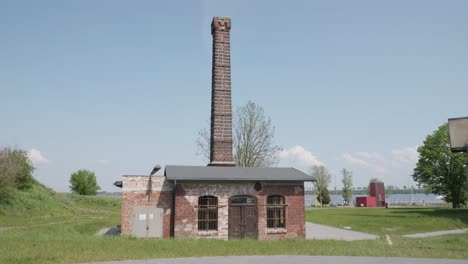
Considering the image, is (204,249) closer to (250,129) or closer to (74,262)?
(74,262)

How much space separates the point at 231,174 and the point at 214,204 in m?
1.72

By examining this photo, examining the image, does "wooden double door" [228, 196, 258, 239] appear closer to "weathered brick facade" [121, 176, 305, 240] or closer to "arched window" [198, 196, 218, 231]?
"weathered brick facade" [121, 176, 305, 240]

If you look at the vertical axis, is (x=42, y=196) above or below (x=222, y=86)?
below

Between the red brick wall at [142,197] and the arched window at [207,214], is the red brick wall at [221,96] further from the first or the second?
the red brick wall at [142,197]

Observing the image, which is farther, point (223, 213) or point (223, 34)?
point (223, 34)

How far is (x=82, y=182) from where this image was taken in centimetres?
6462

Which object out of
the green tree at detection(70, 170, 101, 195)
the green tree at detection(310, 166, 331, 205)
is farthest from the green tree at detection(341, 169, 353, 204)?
the green tree at detection(70, 170, 101, 195)

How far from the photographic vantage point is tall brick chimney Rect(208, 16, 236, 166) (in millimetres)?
22609

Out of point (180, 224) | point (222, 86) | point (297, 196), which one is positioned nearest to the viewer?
point (180, 224)

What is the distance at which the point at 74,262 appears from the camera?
403 inches

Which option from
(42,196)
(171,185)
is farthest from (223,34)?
(42,196)

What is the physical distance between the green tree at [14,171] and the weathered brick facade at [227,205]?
22.5m

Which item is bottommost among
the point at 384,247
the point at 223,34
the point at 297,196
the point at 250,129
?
the point at 384,247

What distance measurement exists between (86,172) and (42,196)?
29.7 meters
